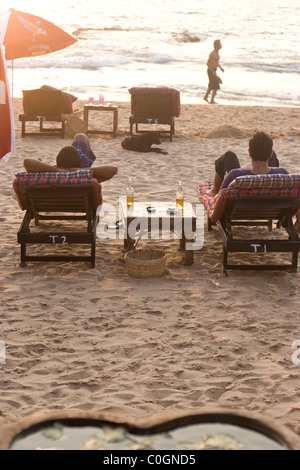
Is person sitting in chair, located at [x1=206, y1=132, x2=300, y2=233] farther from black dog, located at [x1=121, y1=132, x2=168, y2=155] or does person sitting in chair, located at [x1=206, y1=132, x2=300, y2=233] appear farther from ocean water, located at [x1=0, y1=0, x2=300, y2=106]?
ocean water, located at [x1=0, y1=0, x2=300, y2=106]

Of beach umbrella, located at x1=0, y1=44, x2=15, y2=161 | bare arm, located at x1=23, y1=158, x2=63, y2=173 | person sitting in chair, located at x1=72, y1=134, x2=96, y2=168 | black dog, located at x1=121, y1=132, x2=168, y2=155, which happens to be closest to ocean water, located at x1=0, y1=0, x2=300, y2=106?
black dog, located at x1=121, y1=132, x2=168, y2=155

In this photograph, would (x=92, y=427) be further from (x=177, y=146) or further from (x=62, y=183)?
(x=177, y=146)

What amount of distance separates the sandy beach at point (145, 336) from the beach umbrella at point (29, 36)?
3.48 m

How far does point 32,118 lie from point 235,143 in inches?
150

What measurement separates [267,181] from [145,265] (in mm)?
1297

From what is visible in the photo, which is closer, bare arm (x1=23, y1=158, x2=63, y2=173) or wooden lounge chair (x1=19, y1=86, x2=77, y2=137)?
bare arm (x1=23, y1=158, x2=63, y2=173)

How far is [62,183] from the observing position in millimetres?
6207

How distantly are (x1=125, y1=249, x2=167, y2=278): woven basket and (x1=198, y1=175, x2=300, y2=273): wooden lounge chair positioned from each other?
59 cm

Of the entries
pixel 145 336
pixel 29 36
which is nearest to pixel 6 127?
pixel 145 336

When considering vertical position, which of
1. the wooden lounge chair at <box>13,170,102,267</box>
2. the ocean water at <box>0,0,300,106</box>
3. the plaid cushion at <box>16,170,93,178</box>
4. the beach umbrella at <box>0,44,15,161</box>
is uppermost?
the beach umbrella at <box>0,44,15,161</box>

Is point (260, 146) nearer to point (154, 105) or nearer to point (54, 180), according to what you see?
point (54, 180)

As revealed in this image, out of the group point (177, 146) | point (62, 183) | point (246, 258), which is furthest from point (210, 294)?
point (177, 146)

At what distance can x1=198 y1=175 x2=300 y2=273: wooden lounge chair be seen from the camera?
602cm

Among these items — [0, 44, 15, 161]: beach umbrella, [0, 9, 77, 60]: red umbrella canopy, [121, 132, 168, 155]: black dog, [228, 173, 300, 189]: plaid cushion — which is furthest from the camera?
[121, 132, 168, 155]: black dog
